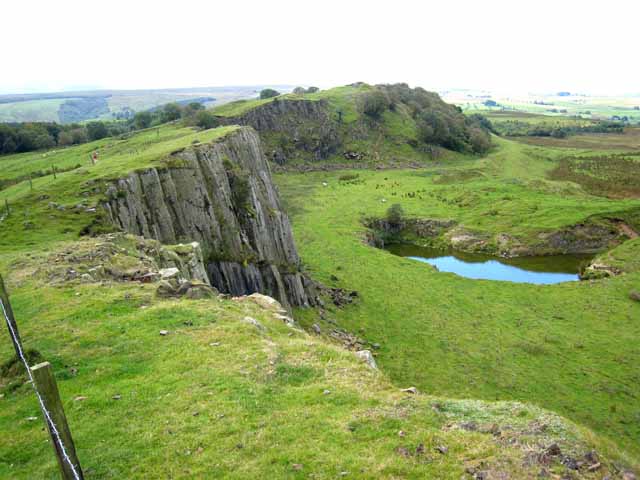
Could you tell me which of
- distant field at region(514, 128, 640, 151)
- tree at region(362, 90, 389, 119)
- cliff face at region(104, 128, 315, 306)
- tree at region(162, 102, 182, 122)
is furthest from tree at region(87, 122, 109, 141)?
distant field at region(514, 128, 640, 151)

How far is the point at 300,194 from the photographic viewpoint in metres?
101

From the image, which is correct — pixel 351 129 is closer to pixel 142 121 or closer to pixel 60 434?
pixel 142 121

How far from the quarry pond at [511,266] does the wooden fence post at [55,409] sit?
6009 cm

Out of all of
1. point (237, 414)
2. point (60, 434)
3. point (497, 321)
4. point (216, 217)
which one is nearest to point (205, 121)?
point (216, 217)

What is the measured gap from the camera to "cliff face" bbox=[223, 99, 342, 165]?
124312 millimetres

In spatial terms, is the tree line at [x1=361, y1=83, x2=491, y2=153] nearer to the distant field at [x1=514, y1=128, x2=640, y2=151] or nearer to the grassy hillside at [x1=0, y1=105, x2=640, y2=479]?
the distant field at [x1=514, y1=128, x2=640, y2=151]

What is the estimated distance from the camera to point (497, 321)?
4550 centimetres

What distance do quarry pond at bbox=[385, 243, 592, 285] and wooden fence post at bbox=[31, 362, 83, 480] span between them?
6009 cm

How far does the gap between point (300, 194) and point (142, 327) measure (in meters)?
83.2

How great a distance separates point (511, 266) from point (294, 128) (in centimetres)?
8294

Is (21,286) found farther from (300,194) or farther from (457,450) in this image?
(300,194)

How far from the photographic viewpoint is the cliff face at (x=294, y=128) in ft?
408

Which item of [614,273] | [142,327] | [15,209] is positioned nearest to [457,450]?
[142,327]

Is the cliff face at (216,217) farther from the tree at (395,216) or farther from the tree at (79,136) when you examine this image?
the tree at (79,136)
